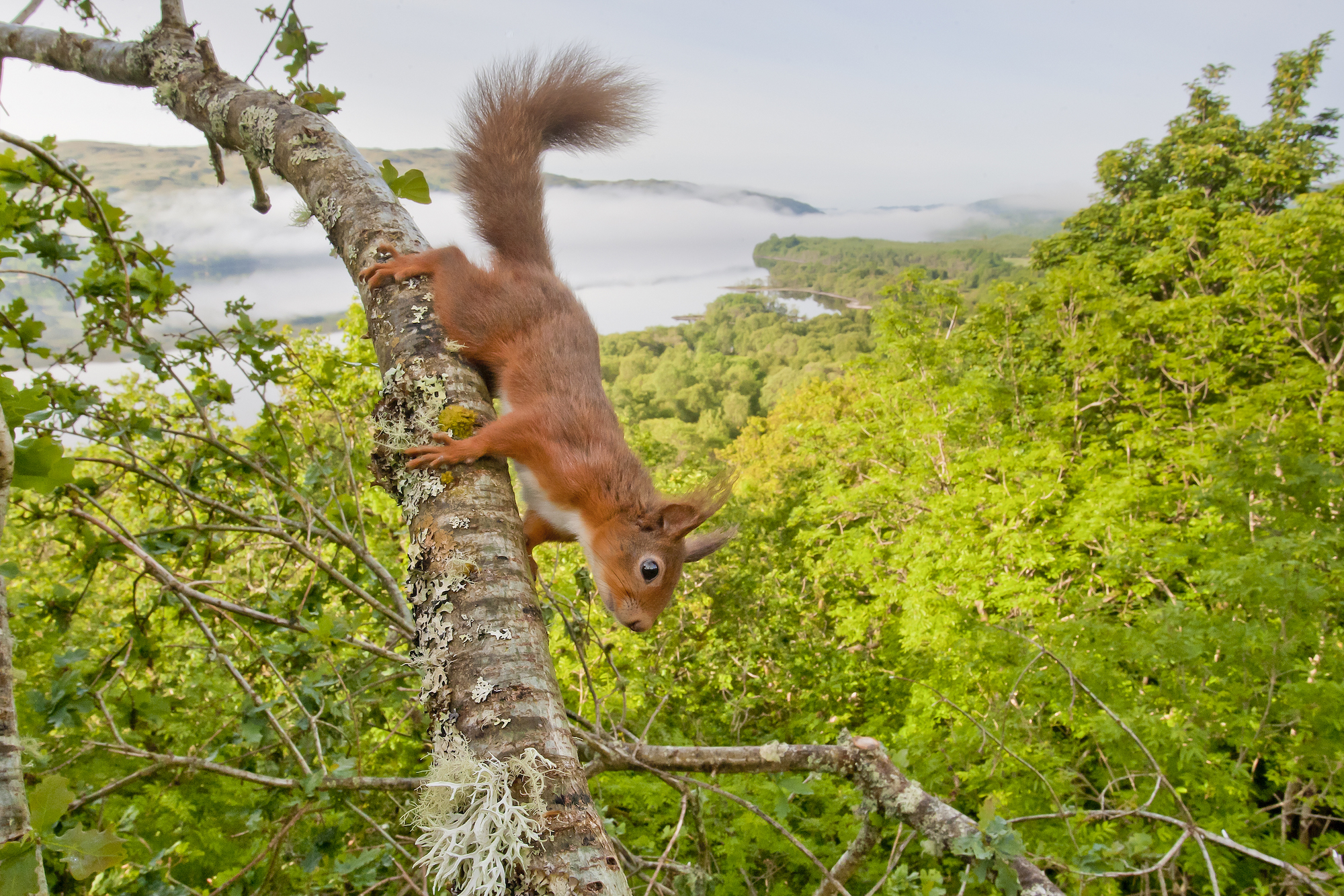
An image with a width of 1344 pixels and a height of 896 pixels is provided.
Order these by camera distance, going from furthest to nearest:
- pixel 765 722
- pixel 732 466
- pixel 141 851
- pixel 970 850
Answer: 1. pixel 765 722
2. pixel 732 466
3. pixel 141 851
4. pixel 970 850

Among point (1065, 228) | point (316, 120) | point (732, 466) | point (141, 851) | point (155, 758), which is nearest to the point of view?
point (155, 758)

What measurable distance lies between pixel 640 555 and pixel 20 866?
66.7 inches

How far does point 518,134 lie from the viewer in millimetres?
2768

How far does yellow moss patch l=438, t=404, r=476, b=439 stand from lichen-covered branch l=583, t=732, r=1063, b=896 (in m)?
0.85

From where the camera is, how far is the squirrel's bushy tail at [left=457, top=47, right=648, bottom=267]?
108 inches

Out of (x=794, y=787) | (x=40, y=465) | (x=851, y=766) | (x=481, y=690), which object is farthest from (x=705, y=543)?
(x=40, y=465)

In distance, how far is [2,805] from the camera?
833mm

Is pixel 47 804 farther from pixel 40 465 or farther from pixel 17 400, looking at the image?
pixel 17 400

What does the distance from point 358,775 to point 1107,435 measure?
12.2 meters

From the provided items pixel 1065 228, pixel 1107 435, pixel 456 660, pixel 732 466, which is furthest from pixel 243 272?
pixel 1065 228

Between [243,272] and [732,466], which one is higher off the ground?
[243,272]

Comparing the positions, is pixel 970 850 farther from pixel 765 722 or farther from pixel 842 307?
pixel 842 307

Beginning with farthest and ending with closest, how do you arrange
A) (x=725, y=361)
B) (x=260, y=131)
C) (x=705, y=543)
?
(x=725, y=361) < (x=705, y=543) < (x=260, y=131)

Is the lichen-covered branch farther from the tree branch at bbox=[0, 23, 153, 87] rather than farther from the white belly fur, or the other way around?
the tree branch at bbox=[0, 23, 153, 87]
